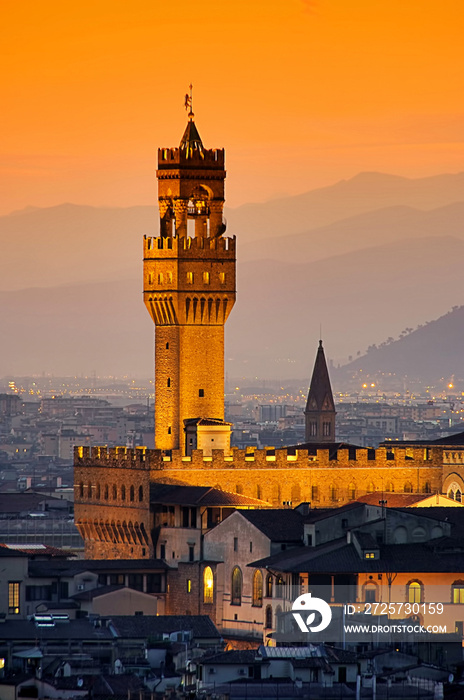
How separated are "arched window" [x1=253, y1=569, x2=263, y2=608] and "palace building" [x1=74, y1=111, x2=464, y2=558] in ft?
35.7

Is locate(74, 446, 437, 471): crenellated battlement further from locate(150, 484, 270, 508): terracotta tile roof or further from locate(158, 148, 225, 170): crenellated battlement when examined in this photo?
locate(158, 148, 225, 170): crenellated battlement

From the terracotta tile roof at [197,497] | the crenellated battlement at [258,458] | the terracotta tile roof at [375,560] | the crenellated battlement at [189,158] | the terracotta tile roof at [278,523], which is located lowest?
the terracotta tile roof at [375,560]

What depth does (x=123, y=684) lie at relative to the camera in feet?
267

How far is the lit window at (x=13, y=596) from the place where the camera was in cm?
10321

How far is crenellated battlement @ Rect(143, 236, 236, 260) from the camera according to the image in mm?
124000

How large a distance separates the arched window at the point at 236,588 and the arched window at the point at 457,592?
836 centimetres

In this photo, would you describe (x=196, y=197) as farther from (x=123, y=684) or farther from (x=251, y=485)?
(x=123, y=684)

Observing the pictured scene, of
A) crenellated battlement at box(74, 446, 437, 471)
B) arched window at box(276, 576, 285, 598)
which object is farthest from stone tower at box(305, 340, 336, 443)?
arched window at box(276, 576, 285, 598)

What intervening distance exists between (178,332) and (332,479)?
8988 mm

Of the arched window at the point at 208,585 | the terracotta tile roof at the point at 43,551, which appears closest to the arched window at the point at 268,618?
the arched window at the point at 208,585

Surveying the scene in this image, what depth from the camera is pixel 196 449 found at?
119375 millimetres

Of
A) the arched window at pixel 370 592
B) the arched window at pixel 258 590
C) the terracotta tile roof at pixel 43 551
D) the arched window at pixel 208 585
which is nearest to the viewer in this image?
the arched window at pixel 370 592

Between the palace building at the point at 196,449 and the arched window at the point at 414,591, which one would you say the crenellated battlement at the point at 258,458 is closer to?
the palace building at the point at 196,449

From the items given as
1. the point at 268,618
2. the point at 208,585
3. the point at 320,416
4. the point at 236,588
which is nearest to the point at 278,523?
the point at 208,585
